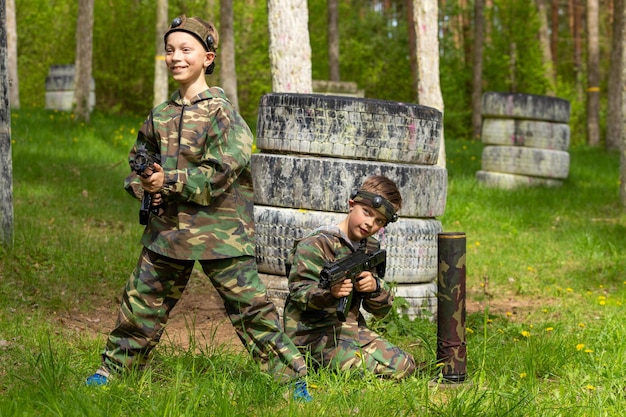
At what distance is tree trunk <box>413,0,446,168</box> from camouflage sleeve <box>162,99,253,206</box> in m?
8.79

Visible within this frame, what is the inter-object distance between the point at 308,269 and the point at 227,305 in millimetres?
465

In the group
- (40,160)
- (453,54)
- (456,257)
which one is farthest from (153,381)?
(453,54)

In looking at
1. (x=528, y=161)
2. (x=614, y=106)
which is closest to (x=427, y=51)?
(x=528, y=161)

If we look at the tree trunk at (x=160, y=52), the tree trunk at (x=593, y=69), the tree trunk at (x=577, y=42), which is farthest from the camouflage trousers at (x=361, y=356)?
the tree trunk at (x=577, y=42)

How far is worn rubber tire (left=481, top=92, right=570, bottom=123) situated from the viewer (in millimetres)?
13242

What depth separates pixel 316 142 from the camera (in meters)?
5.66

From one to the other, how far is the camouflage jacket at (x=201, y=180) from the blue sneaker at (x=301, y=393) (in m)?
0.62

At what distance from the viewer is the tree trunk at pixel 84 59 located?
50.1ft

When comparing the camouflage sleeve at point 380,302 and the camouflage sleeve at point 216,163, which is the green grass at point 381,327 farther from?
the camouflage sleeve at point 216,163

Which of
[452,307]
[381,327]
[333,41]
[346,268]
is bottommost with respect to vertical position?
[381,327]

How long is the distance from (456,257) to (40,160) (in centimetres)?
857

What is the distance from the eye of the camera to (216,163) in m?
3.90

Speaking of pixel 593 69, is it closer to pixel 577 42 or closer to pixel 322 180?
pixel 577 42

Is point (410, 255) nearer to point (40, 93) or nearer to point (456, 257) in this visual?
point (456, 257)
